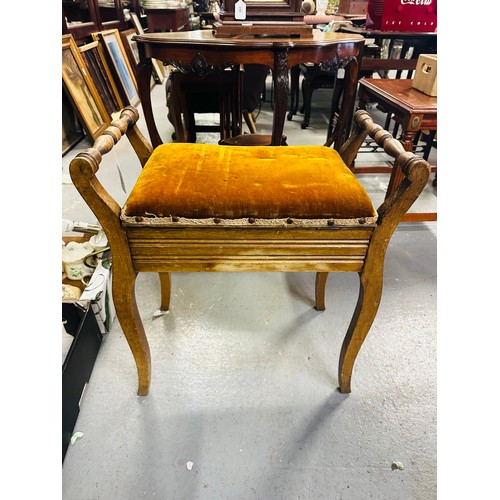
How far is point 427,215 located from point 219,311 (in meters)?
1.19

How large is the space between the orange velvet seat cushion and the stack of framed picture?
214 cm

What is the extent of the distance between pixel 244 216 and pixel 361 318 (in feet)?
1.35

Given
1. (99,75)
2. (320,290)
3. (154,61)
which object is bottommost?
(320,290)

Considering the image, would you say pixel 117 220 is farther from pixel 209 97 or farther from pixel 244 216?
pixel 209 97

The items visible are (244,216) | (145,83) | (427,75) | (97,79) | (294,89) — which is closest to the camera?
(244,216)

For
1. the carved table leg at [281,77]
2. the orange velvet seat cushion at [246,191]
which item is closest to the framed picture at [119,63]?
the carved table leg at [281,77]

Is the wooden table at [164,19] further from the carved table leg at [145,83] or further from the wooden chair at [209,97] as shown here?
the carved table leg at [145,83]

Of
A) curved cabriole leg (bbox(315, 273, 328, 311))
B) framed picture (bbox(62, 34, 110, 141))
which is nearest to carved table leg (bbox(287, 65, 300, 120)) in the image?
framed picture (bbox(62, 34, 110, 141))

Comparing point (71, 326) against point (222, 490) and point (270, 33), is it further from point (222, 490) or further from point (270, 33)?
point (270, 33)

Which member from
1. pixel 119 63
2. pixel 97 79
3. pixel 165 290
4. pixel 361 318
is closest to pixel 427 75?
pixel 361 318

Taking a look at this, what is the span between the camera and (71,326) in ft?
3.63

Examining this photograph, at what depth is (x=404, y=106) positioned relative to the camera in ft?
4.51

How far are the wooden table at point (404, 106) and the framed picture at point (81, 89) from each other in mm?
1968

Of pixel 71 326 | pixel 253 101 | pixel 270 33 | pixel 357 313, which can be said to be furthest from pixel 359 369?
pixel 253 101
